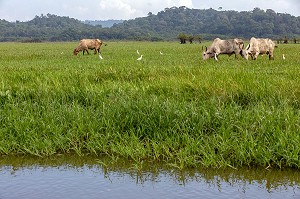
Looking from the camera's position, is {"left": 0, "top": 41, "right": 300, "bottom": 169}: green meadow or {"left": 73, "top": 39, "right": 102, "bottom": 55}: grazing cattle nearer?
{"left": 0, "top": 41, "right": 300, "bottom": 169}: green meadow

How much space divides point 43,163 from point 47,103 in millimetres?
2480

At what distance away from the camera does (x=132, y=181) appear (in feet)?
21.1

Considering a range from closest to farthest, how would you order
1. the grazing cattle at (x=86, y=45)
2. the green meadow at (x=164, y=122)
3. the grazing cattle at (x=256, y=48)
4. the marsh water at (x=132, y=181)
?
1. the marsh water at (x=132, y=181)
2. the green meadow at (x=164, y=122)
3. the grazing cattle at (x=256, y=48)
4. the grazing cattle at (x=86, y=45)

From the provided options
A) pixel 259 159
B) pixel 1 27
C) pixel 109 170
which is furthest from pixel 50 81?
pixel 1 27

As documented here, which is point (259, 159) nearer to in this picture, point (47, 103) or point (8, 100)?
point (47, 103)

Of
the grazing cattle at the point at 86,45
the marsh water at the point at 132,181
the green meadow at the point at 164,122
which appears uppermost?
the grazing cattle at the point at 86,45

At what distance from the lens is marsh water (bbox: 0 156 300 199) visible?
5.88 m

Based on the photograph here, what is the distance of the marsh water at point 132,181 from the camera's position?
588cm

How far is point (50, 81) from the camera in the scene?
1170 cm

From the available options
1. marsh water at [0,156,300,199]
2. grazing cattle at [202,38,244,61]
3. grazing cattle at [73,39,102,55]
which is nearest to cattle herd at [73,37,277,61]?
grazing cattle at [202,38,244,61]

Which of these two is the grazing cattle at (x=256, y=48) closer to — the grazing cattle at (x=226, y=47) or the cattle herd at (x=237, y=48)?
the cattle herd at (x=237, y=48)

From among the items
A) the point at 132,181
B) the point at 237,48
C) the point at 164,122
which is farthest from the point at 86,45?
the point at 132,181

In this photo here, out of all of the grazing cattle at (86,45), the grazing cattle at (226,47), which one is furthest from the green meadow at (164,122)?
the grazing cattle at (86,45)

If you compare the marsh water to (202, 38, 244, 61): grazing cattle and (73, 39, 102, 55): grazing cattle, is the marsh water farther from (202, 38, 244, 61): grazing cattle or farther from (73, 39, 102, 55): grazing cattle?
(73, 39, 102, 55): grazing cattle
